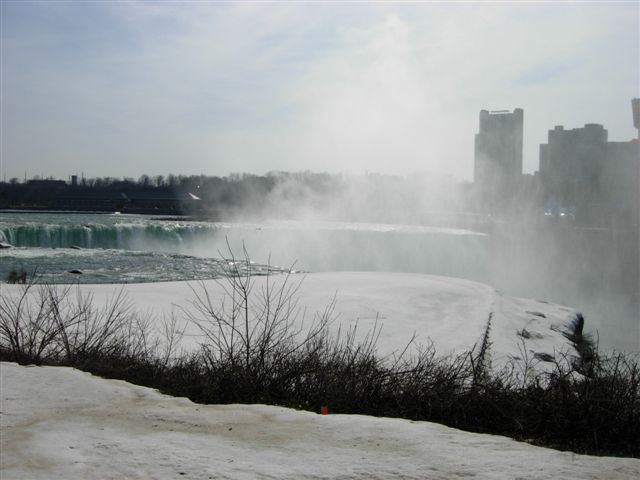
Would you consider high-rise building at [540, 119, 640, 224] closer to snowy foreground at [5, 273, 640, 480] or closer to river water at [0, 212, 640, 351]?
river water at [0, 212, 640, 351]

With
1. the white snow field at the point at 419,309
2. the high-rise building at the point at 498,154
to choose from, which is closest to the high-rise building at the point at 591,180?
the high-rise building at the point at 498,154

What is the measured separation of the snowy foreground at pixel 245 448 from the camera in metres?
3.96

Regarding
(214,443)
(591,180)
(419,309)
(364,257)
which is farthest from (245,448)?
(591,180)

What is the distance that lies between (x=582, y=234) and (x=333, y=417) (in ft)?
244

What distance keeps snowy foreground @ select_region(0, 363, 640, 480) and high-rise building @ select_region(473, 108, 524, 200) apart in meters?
99.6

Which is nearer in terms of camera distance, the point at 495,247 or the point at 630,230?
the point at 495,247

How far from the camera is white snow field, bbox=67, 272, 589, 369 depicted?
1424cm

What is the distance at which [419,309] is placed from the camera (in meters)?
18.1

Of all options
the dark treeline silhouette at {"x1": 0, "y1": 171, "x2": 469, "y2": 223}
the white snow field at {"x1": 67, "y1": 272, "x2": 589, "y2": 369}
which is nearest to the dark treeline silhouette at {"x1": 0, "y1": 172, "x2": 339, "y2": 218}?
the dark treeline silhouette at {"x1": 0, "y1": 171, "x2": 469, "y2": 223}

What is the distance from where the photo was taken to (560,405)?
5426 millimetres

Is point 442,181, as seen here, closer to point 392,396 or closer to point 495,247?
point 495,247

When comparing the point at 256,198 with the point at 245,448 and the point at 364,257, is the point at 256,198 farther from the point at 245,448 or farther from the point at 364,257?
the point at 245,448

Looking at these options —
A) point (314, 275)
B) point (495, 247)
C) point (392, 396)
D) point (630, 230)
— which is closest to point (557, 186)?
point (630, 230)

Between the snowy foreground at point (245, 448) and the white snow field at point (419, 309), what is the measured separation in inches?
251
